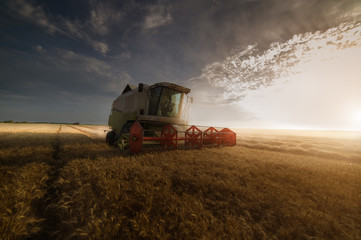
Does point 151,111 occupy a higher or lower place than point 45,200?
higher

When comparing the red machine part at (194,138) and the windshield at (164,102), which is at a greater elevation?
the windshield at (164,102)

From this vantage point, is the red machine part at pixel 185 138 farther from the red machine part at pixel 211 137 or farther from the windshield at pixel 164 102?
the windshield at pixel 164 102

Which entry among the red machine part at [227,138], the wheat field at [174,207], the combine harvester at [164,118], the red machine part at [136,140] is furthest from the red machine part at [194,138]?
the wheat field at [174,207]

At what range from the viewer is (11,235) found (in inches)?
53.4

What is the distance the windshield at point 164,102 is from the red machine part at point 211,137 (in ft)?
7.91

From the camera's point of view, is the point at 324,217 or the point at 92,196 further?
the point at 92,196

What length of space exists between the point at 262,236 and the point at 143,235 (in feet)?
4.30

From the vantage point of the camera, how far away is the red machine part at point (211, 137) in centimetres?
787

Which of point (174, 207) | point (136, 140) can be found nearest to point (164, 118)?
point (136, 140)

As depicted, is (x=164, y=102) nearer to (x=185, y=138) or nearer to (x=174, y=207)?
(x=185, y=138)

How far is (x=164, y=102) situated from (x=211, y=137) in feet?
11.8

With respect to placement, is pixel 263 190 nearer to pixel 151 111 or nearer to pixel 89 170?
pixel 89 170

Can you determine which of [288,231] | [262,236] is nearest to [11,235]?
[262,236]

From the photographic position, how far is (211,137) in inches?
314
